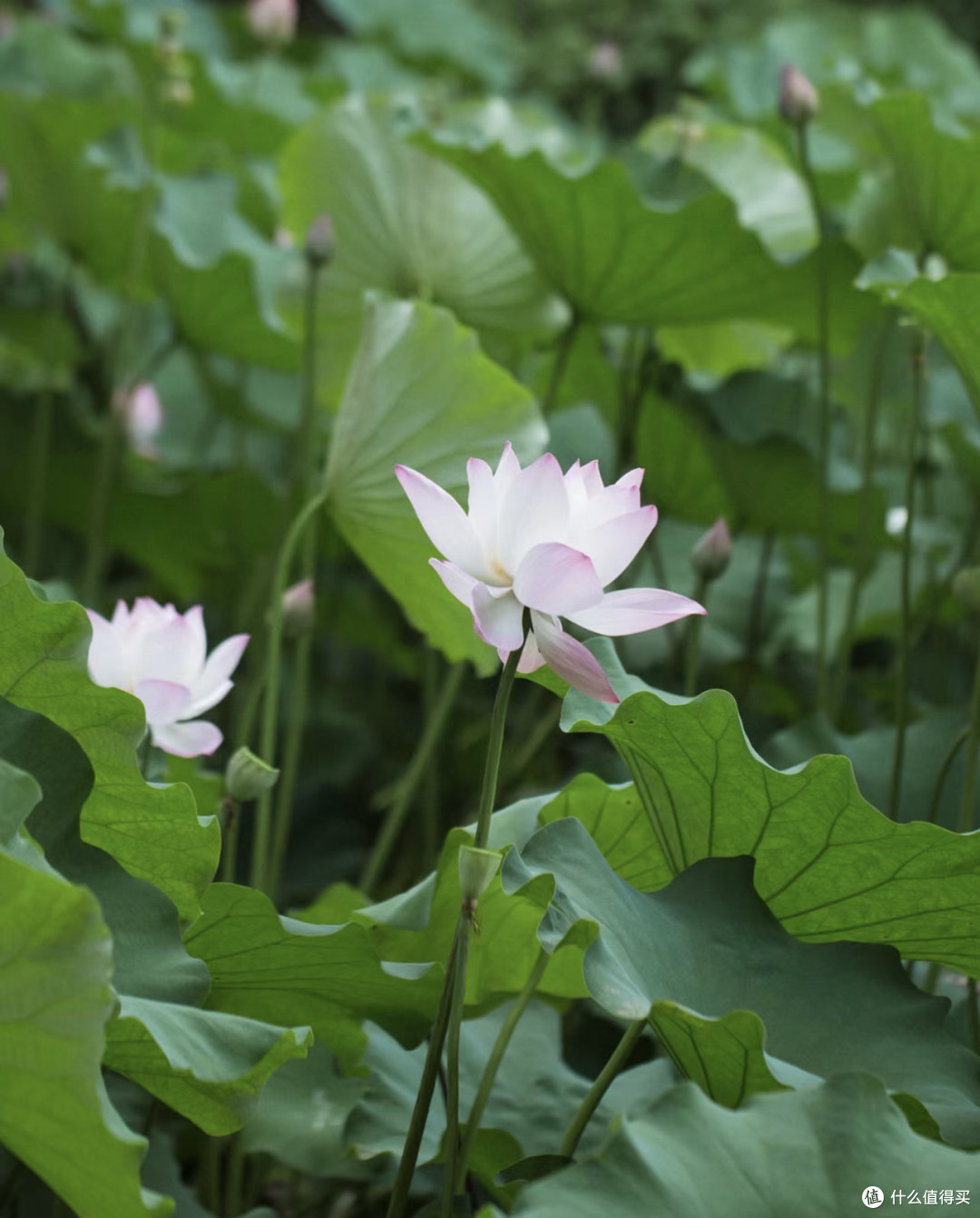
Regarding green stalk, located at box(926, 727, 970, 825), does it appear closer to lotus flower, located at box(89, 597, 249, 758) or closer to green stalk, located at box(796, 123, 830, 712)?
green stalk, located at box(796, 123, 830, 712)

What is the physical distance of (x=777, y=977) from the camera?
68 cm

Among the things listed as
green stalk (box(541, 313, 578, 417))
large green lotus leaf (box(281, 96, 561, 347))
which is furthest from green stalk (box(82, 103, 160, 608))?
green stalk (box(541, 313, 578, 417))

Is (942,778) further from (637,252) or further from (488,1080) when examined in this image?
(637,252)

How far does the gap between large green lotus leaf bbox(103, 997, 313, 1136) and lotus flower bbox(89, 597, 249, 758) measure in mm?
198

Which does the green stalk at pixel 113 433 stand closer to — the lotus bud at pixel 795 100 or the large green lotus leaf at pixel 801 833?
the lotus bud at pixel 795 100

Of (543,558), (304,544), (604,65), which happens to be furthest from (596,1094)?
(604,65)

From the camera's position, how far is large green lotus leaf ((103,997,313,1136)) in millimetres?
557

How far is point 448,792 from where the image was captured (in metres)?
1.62

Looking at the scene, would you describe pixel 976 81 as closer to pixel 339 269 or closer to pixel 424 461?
pixel 339 269

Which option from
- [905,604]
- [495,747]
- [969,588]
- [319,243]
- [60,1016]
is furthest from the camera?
[319,243]

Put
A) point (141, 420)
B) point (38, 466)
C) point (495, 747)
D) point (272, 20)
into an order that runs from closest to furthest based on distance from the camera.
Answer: point (495, 747), point (38, 466), point (141, 420), point (272, 20)

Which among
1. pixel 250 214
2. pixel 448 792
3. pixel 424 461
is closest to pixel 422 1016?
pixel 424 461

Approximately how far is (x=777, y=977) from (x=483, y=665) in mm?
453

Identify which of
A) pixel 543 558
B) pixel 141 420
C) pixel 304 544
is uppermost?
pixel 543 558
